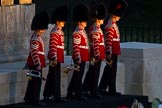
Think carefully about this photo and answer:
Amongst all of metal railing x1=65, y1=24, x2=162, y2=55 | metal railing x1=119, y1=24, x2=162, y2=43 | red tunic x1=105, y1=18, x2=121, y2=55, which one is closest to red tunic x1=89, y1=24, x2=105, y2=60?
red tunic x1=105, y1=18, x2=121, y2=55

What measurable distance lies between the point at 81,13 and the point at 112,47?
37.0 inches

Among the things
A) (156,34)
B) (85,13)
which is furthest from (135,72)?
(156,34)

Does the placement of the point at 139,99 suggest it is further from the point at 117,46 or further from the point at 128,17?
the point at 128,17

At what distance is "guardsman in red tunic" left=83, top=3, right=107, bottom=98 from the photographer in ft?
60.1

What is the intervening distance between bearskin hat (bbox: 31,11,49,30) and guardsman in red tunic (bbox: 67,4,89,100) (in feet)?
1.87

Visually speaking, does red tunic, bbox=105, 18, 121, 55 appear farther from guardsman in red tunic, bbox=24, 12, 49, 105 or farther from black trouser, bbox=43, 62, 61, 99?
guardsman in red tunic, bbox=24, 12, 49, 105

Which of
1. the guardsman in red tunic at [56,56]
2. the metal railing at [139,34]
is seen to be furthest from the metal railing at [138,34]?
the guardsman in red tunic at [56,56]

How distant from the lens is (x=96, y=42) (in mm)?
18297

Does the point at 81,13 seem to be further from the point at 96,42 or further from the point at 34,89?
the point at 34,89

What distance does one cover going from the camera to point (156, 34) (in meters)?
29.9

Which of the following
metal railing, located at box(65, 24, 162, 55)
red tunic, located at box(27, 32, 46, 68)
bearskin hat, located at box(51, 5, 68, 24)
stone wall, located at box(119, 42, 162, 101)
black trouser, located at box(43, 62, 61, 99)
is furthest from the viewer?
metal railing, located at box(65, 24, 162, 55)

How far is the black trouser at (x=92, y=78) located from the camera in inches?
733

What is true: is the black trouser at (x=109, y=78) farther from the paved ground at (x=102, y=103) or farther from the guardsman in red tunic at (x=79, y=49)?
the guardsman in red tunic at (x=79, y=49)

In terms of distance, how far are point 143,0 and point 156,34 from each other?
25.7ft
